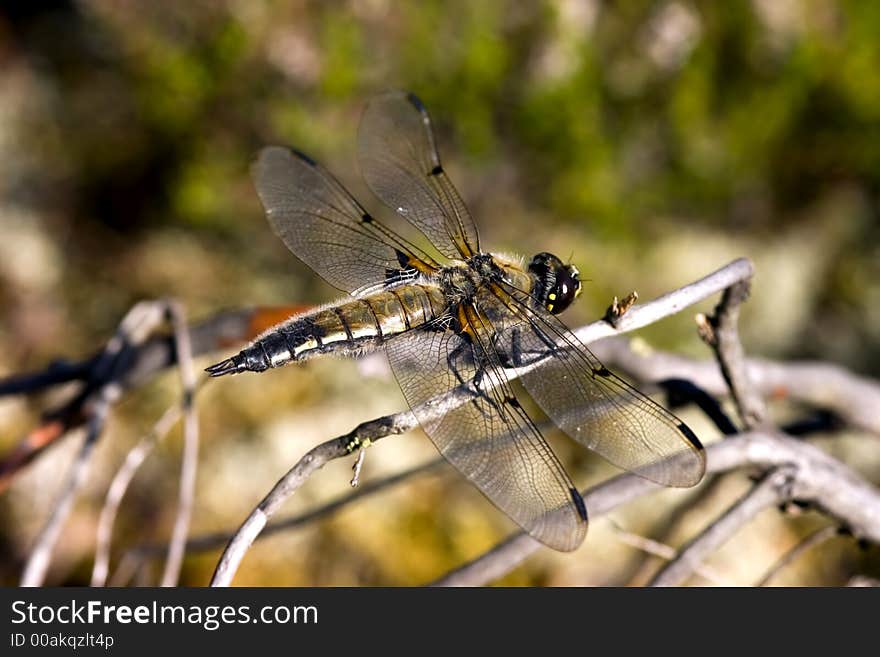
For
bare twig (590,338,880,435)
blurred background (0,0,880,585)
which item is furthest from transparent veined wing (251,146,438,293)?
blurred background (0,0,880,585)

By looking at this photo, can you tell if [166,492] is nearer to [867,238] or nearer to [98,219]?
[98,219]

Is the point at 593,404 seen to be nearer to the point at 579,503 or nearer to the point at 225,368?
the point at 579,503

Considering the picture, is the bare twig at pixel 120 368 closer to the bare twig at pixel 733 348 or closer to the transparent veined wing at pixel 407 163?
the transparent veined wing at pixel 407 163

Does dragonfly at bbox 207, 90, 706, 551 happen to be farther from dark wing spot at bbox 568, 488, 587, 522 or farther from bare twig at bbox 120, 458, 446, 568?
bare twig at bbox 120, 458, 446, 568

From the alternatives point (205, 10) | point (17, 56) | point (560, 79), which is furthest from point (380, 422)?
point (17, 56)

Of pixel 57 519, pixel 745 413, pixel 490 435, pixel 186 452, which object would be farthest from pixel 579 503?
pixel 57 519

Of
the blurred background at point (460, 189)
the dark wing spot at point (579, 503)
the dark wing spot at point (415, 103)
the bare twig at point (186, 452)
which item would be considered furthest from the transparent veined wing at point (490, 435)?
the blurred background at point (460, 189)
